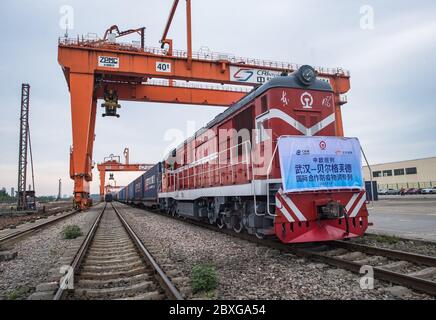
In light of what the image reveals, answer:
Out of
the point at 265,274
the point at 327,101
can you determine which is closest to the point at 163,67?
the point at 327,101

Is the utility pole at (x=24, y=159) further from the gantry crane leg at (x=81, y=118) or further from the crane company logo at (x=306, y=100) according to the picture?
the crane company logo at (x=306, y=100)

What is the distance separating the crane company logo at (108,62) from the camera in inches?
763

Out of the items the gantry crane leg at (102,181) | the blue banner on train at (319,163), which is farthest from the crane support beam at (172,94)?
the gantry crane leg at (102,181)

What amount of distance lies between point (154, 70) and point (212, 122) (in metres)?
10.6

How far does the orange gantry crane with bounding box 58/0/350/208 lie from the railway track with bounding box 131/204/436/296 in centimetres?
1489

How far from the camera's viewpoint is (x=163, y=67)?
19.7 meters

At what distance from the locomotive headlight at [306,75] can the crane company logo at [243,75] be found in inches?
545

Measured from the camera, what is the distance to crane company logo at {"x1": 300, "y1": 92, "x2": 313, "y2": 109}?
7.32 meters

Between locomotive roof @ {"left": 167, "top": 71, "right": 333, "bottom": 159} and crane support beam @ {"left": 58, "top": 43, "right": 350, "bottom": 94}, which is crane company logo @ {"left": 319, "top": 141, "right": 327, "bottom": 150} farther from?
crane support beam @ {"left": 58, "top": 43, "right": 350, "bottom": 94}

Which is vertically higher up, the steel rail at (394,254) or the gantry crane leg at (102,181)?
the gantry crane leg at (102,181)

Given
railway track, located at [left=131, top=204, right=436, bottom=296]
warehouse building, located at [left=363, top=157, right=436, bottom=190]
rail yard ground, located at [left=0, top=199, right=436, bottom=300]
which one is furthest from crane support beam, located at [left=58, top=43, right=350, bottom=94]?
warehouse building, located at [left=363, top=157, right=436, bottom=190]

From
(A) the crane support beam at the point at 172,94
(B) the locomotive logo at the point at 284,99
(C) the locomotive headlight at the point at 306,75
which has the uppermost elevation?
(A) the crane support beam at the point at 172,94

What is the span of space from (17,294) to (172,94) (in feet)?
67.0
